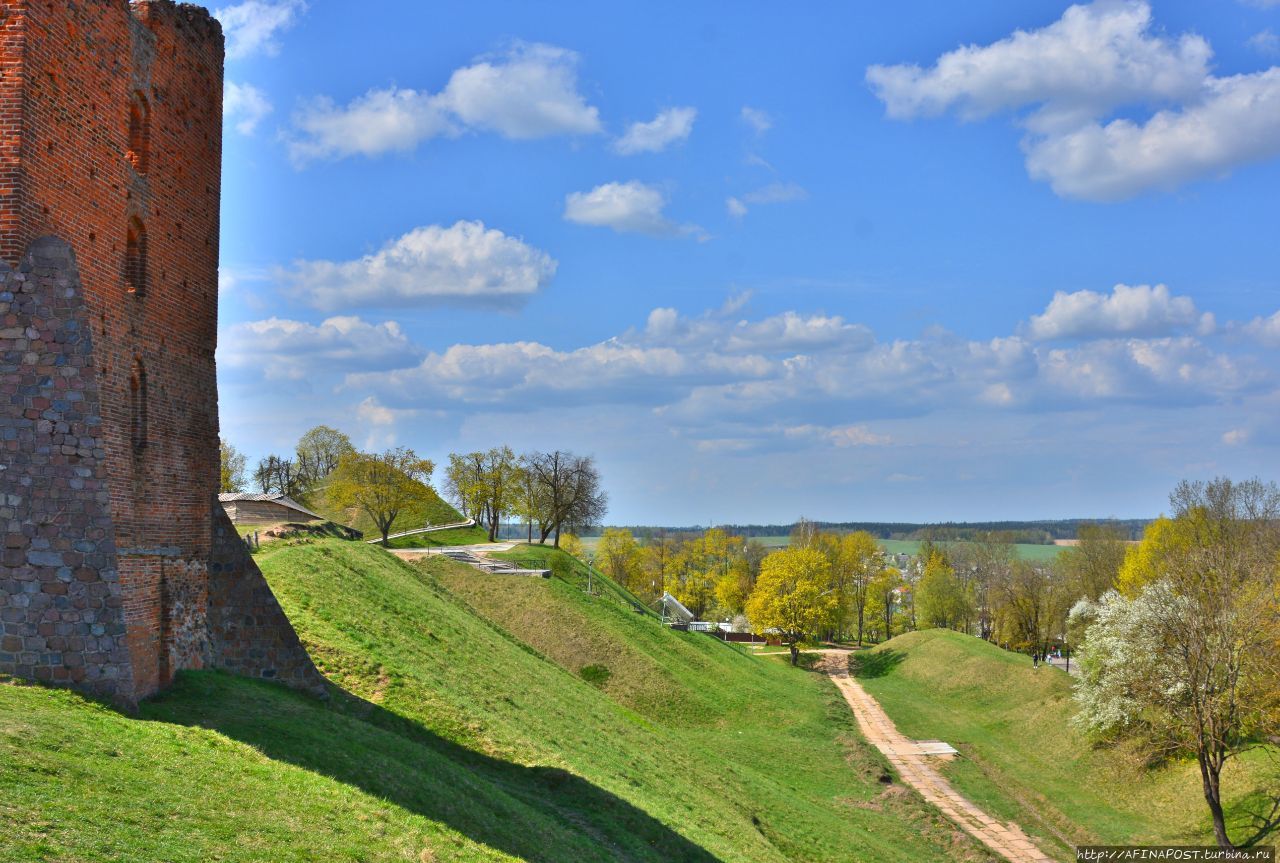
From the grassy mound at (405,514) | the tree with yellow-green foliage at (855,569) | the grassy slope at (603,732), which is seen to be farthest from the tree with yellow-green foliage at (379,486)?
the tree with yellow-green foliage at (855,569)

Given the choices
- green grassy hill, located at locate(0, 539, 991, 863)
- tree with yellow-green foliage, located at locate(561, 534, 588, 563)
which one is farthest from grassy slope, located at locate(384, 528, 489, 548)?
tree with yellow-green foliage, located at locate(561, 534, 588, 563)

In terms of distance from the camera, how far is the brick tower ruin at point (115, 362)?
15.0 m

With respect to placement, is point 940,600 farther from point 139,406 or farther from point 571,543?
point 139,406

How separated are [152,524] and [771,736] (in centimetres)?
3387

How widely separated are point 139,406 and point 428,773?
932 centimetres

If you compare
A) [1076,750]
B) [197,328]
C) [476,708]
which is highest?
[197,328]

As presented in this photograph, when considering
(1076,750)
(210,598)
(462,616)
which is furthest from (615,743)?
(1076,750)

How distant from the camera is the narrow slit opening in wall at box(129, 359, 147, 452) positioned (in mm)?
18922

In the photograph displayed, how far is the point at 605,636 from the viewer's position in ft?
169

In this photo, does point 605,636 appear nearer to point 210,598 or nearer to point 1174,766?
point 1174,766

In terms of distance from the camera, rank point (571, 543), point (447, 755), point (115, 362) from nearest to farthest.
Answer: point (115, 362) < point (447, 755) < point (571, 543)

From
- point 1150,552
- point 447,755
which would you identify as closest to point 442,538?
point 1150,552

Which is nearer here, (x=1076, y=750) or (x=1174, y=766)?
(x=1174, y=766)

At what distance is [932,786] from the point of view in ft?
134
